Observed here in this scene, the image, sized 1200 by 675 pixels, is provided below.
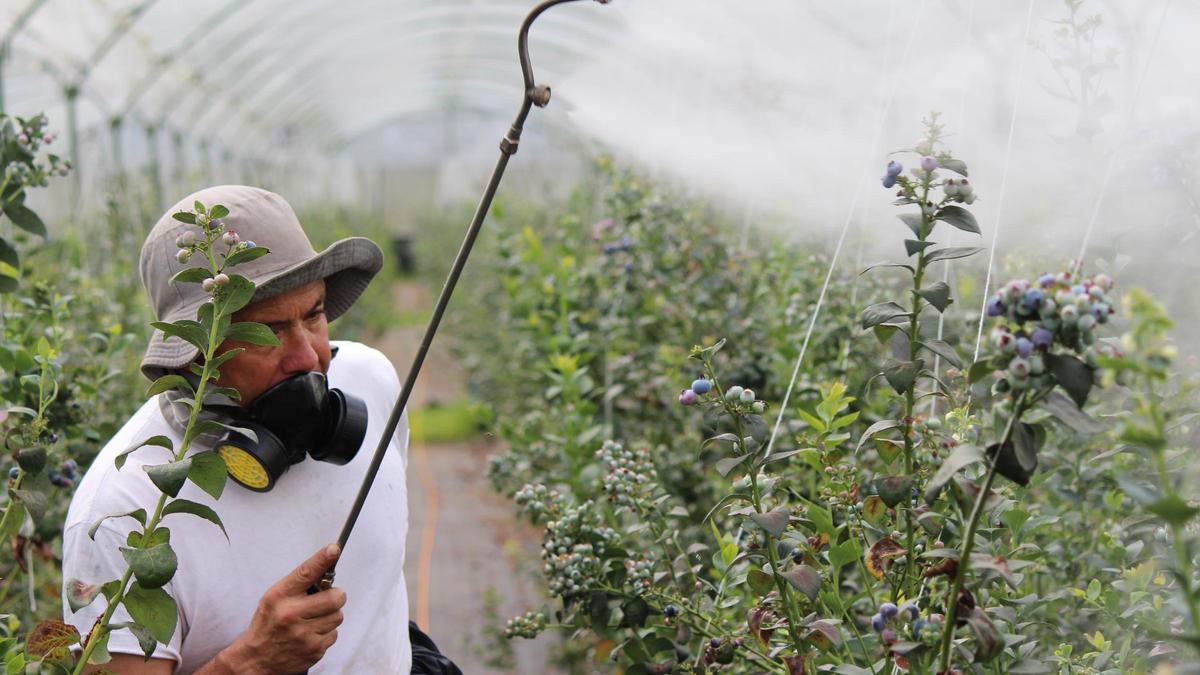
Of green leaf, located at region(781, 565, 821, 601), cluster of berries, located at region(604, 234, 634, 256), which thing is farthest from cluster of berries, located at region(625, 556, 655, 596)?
cluster of berries, located at region(604, 234, 634, 256)

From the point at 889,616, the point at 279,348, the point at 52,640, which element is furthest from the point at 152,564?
the point at 889,616

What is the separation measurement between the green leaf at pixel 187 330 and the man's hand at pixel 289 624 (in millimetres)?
310

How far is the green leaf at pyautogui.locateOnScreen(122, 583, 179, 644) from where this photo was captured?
47.9 inches

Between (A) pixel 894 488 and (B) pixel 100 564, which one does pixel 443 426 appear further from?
(A) pixel 894 488

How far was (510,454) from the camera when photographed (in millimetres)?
2848

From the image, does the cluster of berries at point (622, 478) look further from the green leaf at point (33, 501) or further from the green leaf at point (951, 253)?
the green leaf at point (33, 501)

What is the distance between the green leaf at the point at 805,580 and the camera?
119 cm

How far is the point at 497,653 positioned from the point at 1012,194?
109 inches

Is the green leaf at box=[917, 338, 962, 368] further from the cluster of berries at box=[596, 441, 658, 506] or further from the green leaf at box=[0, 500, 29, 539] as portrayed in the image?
the green leaf at box=[0, 500, 29, 539]

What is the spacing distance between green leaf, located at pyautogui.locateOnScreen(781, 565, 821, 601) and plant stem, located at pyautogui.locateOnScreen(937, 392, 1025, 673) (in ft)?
0.64

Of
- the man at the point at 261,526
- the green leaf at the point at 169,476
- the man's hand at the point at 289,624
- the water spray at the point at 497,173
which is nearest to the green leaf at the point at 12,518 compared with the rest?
the man at the point at 261,526

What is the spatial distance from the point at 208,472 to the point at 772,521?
622mm

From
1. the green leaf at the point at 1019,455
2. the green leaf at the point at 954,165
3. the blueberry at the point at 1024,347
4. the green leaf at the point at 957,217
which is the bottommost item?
the green leaf at the point at 1019,455

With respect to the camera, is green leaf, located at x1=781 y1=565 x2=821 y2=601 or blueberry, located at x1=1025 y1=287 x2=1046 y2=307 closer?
blueberry, located at x1=1025 y1=287 x2=1046 y2=307
